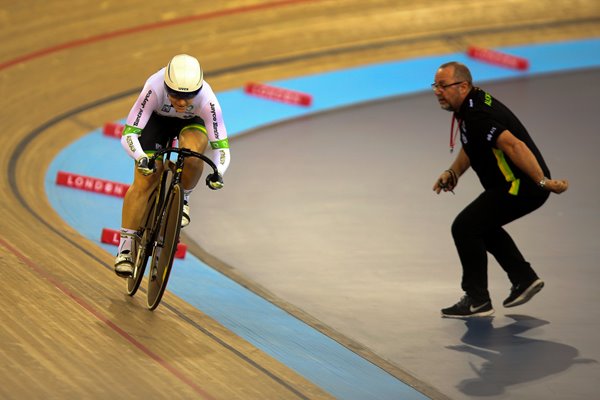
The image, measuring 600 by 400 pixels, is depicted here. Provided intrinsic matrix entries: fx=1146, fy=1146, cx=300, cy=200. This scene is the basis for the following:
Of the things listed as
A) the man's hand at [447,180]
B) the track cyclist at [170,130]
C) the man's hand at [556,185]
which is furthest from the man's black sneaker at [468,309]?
the track cyclist at [170,130]

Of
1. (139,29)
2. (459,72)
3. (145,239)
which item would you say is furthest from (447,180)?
Result: (139,29)

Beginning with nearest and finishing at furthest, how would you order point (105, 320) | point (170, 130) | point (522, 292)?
1. point (105, 320)
2. point (170, 130)
3. point (522, 292)

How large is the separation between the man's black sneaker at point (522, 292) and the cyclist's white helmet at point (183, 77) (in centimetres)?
191

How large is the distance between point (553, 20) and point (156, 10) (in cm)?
408

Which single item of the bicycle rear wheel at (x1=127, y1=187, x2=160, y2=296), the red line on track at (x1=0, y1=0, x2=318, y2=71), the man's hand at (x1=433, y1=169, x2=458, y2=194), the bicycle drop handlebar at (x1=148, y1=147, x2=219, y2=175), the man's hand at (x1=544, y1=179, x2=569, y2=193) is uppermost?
the red line on track at (x1=0, y1=0, x2=318, y2=71)

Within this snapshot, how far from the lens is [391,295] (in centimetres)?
619

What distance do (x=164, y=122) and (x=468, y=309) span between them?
1.80m

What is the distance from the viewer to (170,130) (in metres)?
5.66

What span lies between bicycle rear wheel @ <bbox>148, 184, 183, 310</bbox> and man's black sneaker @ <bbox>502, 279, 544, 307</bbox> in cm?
174

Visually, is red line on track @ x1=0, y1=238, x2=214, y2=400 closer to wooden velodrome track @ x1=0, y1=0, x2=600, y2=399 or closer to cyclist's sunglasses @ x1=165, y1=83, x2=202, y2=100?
wooden velodrome track @ x1=0, y1=0, x2=600, y2=399

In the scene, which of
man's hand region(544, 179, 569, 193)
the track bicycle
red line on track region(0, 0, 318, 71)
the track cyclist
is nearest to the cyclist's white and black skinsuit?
the track cyclist

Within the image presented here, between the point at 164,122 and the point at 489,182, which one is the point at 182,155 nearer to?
the point at 164,122

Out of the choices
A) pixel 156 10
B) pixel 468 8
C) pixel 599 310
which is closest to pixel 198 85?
pixel 599 310

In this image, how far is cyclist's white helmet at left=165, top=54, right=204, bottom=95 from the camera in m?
5.21
